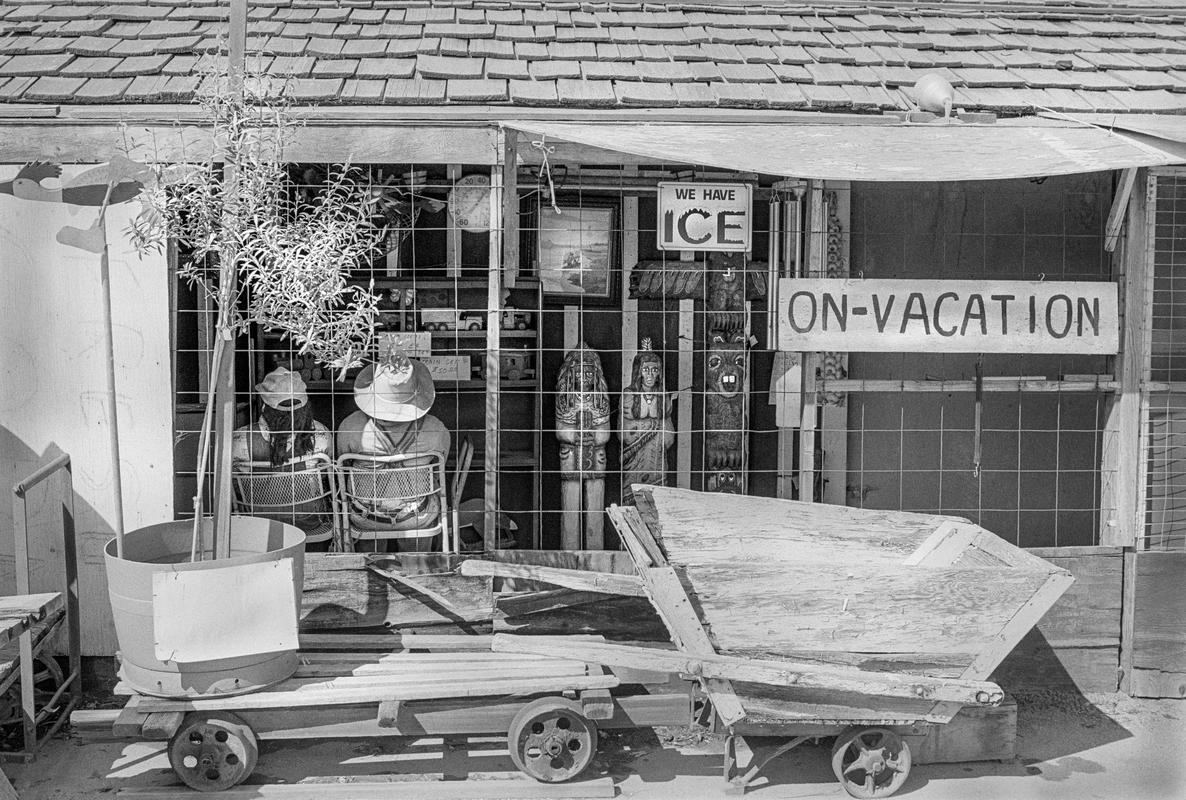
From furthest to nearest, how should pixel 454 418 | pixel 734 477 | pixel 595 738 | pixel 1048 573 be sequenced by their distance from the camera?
pixel 454 418 → pixel 734 477 → pixel 595 738 → pixel 1048 573

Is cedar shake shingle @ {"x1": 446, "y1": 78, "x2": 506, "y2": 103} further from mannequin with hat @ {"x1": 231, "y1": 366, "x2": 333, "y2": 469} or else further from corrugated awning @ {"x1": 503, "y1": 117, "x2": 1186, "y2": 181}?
mannequin with hat @ {"x1": 231, "y1": 366, "x2": 333, "y2": 469}

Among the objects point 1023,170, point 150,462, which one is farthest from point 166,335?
point 1023,170

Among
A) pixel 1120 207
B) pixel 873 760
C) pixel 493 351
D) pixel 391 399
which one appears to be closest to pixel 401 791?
pixel 873 760

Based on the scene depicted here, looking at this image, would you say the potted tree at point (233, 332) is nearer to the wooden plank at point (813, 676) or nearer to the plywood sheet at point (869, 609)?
the wooden plank at point (813, 676)

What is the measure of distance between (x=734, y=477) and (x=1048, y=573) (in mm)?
2972

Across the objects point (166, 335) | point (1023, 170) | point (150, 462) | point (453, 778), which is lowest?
point (453, 778)

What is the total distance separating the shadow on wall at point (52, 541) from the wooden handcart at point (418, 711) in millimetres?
1354

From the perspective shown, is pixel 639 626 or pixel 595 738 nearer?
pixel 595 738

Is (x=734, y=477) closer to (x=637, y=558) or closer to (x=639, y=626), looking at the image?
(x=639, y=626)

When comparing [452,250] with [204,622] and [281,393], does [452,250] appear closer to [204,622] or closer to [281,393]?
[281,393]

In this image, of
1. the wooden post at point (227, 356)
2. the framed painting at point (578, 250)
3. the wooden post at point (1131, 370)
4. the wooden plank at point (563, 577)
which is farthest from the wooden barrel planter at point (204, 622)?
the wooden post at point (1131, 370)

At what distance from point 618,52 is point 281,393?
9.05ft

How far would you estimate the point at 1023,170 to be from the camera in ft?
17.5

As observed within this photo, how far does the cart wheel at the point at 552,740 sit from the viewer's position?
16.0ft
